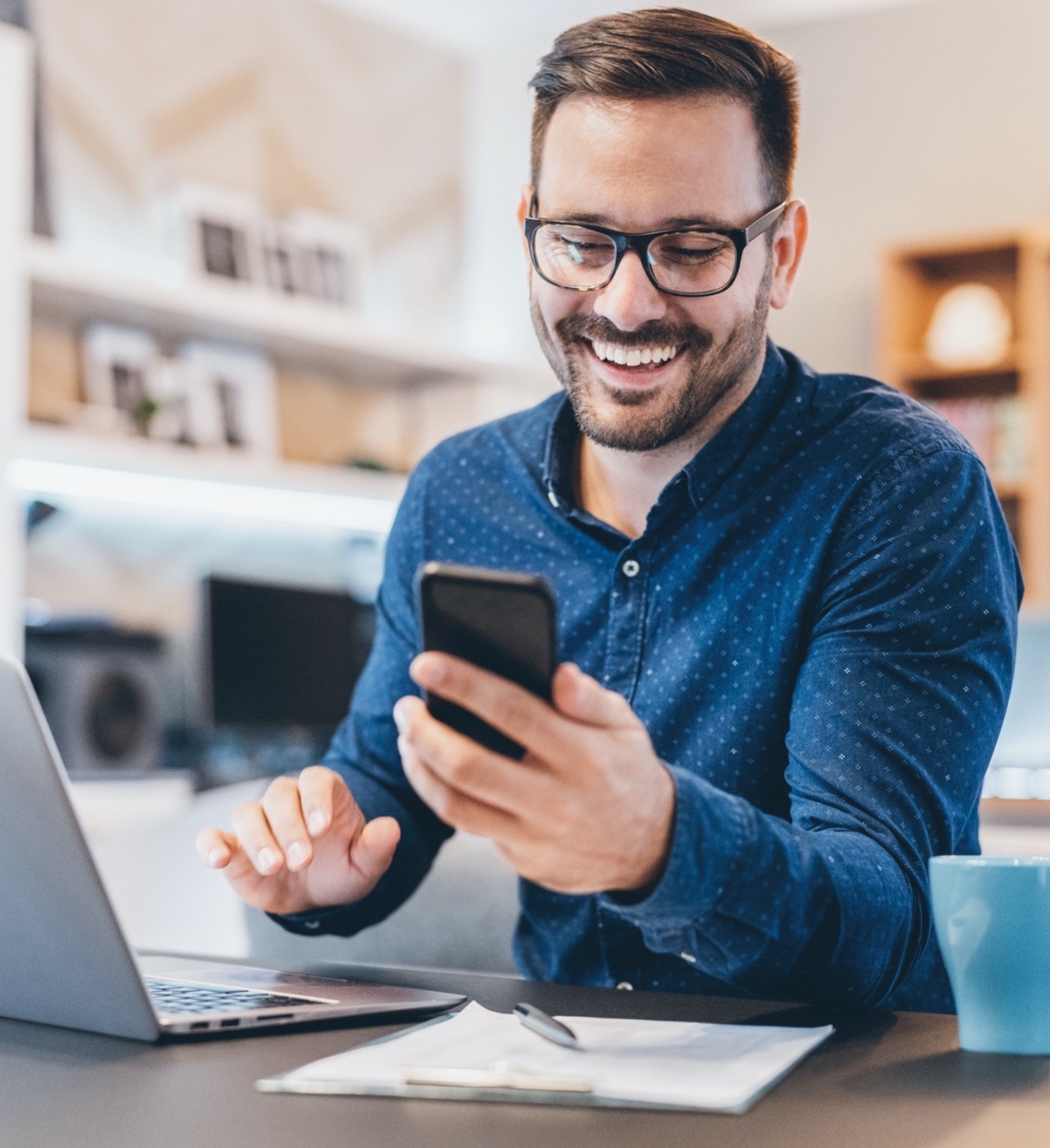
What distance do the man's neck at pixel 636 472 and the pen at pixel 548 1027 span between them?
2.08 feet

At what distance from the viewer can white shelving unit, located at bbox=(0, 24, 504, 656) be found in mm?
3014

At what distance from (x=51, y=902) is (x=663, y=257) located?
736mm

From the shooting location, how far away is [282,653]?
366 centimetres

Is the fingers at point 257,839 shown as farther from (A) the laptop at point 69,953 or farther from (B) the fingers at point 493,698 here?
(B) the fingers at point 493,698

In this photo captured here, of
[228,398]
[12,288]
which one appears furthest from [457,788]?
[228,398]

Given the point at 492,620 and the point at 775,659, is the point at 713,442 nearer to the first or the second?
the point at 775,659

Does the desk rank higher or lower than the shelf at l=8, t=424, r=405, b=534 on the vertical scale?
lower

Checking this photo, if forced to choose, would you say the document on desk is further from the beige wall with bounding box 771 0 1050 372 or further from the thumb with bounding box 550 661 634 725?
the beige wall with bounding box 771 0 1050 372

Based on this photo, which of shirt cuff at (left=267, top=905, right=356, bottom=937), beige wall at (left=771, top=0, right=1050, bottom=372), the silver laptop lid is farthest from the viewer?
beige wall at (left=771, top=0, right=1050, bottom=372)

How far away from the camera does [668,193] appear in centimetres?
123

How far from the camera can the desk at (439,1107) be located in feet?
2.07

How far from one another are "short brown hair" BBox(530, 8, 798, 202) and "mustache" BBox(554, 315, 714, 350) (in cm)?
15

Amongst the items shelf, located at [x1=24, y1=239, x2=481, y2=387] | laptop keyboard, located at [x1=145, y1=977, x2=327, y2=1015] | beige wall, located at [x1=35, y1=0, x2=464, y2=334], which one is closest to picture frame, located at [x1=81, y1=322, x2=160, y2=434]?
shelf, located at [x1=24, y1=239, x2=481, y2=387]

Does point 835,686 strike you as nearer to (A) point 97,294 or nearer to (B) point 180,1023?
(B) point 180,1023
